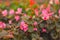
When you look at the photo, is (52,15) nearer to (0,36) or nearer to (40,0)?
(0,36)

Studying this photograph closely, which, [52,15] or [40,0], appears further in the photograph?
[40,0]

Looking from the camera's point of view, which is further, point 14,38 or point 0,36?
point 14,38

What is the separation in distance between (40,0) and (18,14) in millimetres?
3661

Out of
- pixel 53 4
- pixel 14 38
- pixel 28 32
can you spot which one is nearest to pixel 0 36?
pixel 14 38

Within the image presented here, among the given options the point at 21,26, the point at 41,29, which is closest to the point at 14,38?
the point at 21,26

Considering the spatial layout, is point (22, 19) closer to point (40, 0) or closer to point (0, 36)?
point (0, 36)

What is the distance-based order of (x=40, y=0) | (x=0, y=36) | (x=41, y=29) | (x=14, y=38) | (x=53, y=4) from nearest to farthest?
(x=0, y=36) → (x=14, y=38) → (x=41, y=29) → (x=53, y=4) → (x=40, y=0)

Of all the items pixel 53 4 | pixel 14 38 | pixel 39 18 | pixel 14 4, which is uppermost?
pixel 14 4

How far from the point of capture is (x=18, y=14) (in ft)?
10.9

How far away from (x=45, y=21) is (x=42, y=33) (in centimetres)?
17

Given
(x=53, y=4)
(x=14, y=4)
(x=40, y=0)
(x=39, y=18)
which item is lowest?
(x=39, y=18)

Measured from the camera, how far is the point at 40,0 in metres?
6.93

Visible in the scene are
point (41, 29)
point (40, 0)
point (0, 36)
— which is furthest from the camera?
point (40, 0)

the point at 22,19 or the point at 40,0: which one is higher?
the point at 40,0
